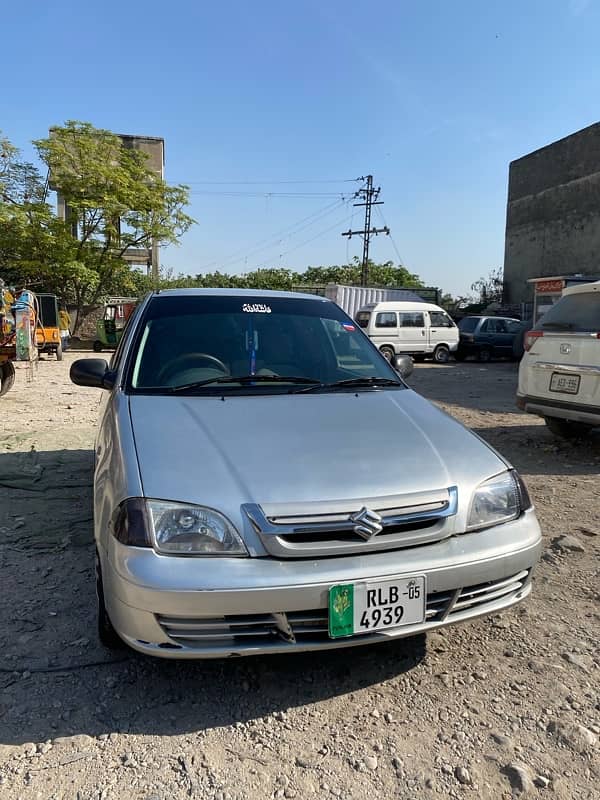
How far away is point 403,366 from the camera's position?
3914 millimetres

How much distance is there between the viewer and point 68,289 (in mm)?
24672

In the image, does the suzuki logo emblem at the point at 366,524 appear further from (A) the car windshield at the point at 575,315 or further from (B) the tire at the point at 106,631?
(A) the car windshield at the point at 575,315

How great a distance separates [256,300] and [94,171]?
22354 mm

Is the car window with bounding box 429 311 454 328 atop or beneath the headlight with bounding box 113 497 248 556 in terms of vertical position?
atop

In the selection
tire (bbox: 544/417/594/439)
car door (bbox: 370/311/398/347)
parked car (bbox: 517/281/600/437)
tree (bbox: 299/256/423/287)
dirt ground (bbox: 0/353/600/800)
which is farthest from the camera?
tree (bbox: 299/256/423/287)

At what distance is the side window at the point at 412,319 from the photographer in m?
18.7

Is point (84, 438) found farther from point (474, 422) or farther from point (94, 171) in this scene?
point (94, 171)

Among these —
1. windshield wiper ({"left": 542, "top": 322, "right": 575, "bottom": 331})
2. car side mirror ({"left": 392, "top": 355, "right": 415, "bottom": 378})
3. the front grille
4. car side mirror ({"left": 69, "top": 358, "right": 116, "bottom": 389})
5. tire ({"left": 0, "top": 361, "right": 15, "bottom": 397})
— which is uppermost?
windshield wiper ({"left": 542, "top": 322, "right": 575, "bottom": 331})

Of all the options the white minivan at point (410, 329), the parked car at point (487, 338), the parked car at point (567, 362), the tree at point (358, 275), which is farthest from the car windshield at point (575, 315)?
the tree at point (358, 275)

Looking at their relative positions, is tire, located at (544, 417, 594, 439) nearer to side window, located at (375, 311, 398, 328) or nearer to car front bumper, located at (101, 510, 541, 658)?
car front bumper, located at (101, 510, 541, 658)

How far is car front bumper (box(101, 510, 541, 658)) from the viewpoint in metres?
1.91

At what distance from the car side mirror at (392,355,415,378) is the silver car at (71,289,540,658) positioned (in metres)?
1.01

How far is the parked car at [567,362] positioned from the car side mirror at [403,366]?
2434mm

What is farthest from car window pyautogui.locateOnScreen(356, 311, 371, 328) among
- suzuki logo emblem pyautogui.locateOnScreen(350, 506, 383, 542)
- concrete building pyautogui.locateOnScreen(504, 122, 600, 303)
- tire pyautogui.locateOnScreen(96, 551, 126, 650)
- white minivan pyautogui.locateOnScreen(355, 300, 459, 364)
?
suzuki logo emblem pyautogui.locateOnScreen(350, 506, 383, 542)
